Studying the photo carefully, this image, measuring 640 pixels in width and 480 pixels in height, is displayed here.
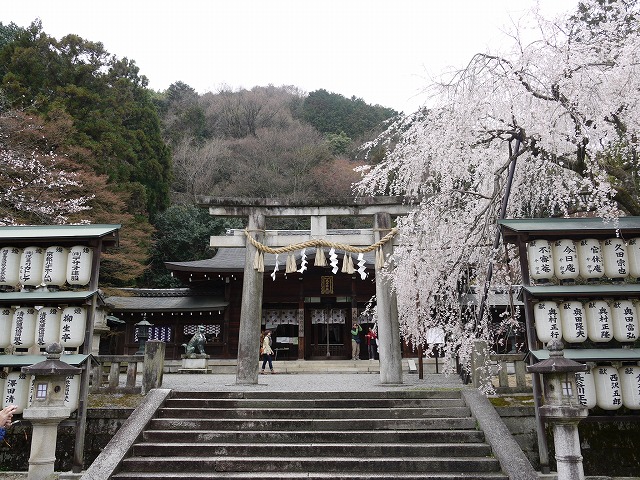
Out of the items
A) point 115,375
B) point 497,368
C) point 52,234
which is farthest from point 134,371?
point 497,368

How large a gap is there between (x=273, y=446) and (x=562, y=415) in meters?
3.55

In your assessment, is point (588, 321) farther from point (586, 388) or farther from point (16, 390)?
point (16, 390)

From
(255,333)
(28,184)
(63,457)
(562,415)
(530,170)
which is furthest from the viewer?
(28,184)

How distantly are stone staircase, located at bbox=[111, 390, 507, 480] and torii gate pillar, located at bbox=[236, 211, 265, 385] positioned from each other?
285 centimetres

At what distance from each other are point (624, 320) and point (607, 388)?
872 millimetres

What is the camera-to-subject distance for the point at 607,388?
605 centimetres

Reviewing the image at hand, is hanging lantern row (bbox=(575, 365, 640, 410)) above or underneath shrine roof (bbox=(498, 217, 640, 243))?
underneath

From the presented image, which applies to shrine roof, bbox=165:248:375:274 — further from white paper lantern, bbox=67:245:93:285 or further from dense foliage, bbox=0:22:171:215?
white paper lantern, bbox=67:245:93:285

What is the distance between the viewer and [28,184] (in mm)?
14977

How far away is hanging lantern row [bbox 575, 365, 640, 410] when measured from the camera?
6012 mm

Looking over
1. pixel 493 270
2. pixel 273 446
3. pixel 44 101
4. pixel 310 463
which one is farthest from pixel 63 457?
pixel 44 101

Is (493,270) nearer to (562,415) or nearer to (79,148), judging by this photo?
(562,415)

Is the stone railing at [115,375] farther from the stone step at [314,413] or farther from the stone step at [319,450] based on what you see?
the stone step at [319,450]

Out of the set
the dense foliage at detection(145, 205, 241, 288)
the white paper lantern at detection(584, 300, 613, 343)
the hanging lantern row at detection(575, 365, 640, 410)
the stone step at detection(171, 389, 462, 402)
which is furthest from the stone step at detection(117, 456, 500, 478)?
the dense foliage at detection(145, 205, 241, 288)
